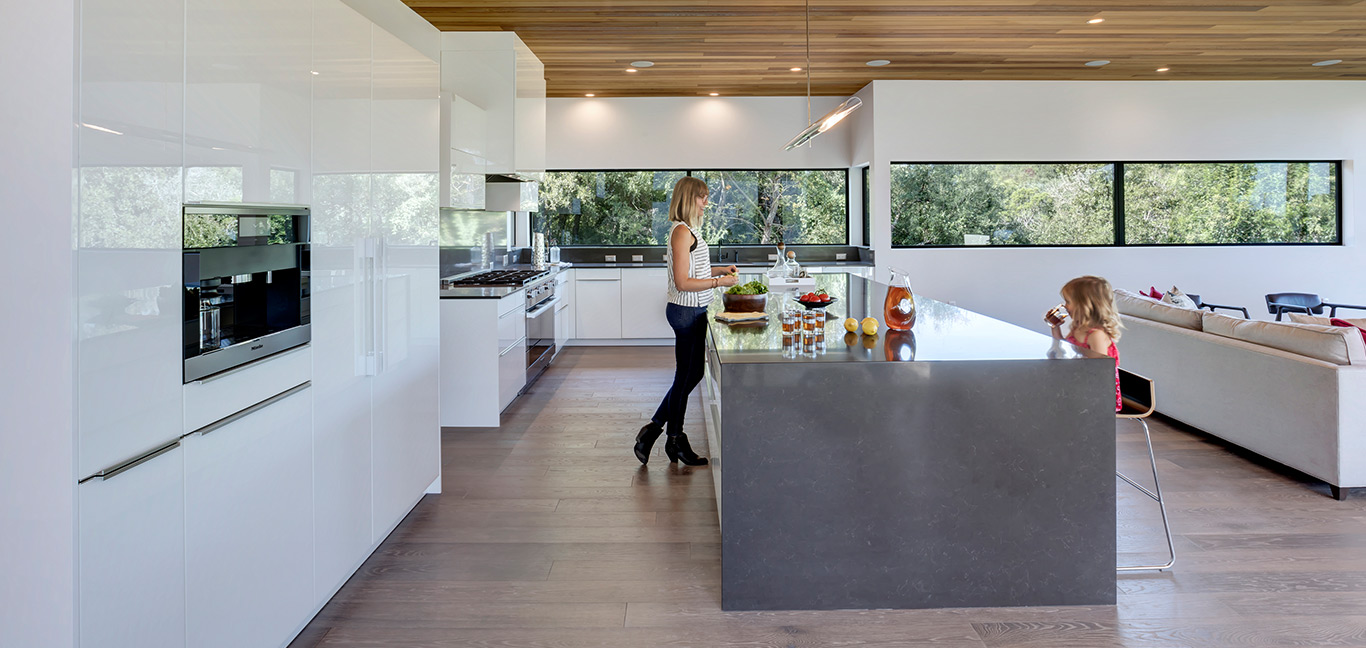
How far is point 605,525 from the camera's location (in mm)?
3473

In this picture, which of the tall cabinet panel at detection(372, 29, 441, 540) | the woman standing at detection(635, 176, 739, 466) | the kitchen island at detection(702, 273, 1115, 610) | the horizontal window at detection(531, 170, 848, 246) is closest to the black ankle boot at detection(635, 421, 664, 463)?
the woman standing at detection(635, 176, 739, 466)

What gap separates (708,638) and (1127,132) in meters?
7.27

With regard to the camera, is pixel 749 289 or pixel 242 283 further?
pixel 749 289

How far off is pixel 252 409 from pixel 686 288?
2145 mm

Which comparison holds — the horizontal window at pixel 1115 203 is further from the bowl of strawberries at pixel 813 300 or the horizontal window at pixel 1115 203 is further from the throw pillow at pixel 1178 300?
the bowl of strawberries at pixel 813 300

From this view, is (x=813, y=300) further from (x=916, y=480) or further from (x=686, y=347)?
(x=916, y=480)

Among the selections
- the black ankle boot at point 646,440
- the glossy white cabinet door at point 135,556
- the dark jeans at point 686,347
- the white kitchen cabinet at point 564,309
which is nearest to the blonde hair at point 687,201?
the dark jeans at point 686,347

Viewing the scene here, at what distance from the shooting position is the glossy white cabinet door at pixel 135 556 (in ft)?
5.03

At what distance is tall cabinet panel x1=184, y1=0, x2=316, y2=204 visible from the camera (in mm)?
1824

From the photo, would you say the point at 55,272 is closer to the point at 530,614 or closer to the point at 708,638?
the point at 530,614

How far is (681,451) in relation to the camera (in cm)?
433

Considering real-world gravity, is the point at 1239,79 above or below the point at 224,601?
above

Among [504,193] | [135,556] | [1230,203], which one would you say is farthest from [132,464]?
[1230,203]

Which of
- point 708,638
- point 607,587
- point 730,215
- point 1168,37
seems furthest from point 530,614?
point 730,215
